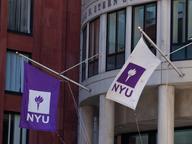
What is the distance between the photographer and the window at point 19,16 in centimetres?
4522

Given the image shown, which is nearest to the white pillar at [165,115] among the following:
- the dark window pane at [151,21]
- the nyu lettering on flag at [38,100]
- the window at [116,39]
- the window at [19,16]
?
the dark window pane at [151,21]

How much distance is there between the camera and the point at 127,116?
132 ft

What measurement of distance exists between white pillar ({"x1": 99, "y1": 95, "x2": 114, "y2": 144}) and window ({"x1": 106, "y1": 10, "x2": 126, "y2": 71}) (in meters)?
1.86

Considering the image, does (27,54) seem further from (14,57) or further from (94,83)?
(94,83)

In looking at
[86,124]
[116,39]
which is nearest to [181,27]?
[116,39]

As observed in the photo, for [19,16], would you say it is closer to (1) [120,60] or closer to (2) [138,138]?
(1) [120,60]

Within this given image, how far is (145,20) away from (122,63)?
7.71 ft

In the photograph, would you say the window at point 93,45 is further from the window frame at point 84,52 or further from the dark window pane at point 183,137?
the dark window pane at point 183,137

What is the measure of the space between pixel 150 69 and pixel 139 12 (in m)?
6.49

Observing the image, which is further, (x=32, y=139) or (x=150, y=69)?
(x=32, y=139)

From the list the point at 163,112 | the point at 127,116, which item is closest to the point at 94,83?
the point at 127,116

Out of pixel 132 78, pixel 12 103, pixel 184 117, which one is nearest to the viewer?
pixel 132 78

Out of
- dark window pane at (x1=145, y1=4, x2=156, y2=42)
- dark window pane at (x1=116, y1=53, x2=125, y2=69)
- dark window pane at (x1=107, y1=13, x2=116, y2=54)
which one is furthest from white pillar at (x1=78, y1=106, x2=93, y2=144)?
dark window pane at (x1=145, y1=4, x2=156, y2=42)

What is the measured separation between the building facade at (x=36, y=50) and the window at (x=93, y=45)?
3.85 m
